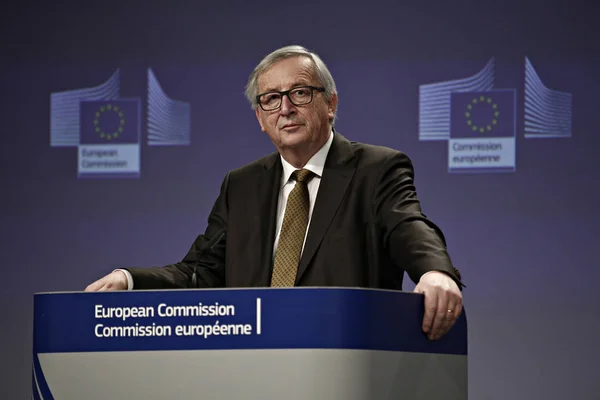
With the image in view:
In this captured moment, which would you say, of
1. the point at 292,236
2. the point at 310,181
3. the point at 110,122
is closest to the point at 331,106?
the point at 310,181

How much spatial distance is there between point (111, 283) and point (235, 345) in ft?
2.02

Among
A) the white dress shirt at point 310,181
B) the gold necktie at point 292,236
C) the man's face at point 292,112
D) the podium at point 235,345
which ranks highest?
the man's face at point 292,112

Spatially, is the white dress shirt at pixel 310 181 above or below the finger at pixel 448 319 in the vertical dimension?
above

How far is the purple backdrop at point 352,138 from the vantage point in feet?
15.2

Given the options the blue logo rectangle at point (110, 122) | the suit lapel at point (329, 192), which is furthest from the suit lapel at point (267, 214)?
the blue logo rectangle at point (110, 122)

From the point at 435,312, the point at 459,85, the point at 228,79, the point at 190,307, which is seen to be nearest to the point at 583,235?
the point at 459,85

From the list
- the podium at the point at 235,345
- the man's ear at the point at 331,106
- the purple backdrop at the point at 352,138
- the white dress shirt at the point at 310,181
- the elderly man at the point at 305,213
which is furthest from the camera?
the purple backdrop at the point at 352,138

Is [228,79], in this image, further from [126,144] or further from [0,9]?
[0,9]

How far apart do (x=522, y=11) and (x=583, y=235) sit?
1.22m

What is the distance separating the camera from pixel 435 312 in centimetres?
194

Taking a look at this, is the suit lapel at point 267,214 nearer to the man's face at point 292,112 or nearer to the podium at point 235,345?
the man's face at point 292,112

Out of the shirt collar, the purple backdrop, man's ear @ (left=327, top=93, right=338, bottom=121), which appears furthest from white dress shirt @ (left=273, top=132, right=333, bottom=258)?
the purple backdrop

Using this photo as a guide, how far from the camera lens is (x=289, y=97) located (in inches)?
108

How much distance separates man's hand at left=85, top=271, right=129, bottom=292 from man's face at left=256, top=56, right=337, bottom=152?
0.69 metres
